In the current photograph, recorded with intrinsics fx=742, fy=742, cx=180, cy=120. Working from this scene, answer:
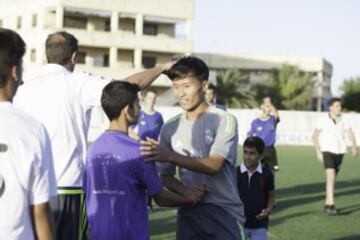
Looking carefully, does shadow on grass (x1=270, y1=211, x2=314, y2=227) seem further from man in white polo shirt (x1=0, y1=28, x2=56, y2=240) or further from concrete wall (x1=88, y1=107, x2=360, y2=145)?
concrete wall (x1=88, y1=107, x2=360, y2=145)

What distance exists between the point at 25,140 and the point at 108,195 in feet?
4.30

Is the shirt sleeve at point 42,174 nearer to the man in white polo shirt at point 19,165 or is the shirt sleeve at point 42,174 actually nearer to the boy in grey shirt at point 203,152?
the man in white polo shirt at point 19,165

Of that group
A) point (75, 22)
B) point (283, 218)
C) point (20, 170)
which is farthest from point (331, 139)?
point (75, 22)

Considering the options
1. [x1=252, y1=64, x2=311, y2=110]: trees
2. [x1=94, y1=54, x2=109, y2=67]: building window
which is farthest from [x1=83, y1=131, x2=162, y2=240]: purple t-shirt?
[x1=252, y1=64, x2=311, y2=110]: trees

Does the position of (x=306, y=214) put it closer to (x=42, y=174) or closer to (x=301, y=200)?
(x=301, y=200)

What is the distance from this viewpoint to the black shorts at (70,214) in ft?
16.8

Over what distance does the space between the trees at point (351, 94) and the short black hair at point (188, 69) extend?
7893 cm

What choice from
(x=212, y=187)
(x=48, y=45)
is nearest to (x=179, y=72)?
(x=212, y=187)

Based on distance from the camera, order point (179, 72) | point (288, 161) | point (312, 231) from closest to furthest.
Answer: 1. point (179, 72)
2. point (312, 231)
3. point (288, 161)

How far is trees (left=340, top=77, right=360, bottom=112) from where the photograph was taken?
83.3 meters

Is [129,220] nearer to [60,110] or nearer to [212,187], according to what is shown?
[212,187]

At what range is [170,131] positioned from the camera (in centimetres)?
496

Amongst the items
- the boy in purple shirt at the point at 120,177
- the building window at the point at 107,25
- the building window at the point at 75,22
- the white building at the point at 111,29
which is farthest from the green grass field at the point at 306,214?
the building window at the point at 107,25

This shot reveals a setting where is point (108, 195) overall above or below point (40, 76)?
below
